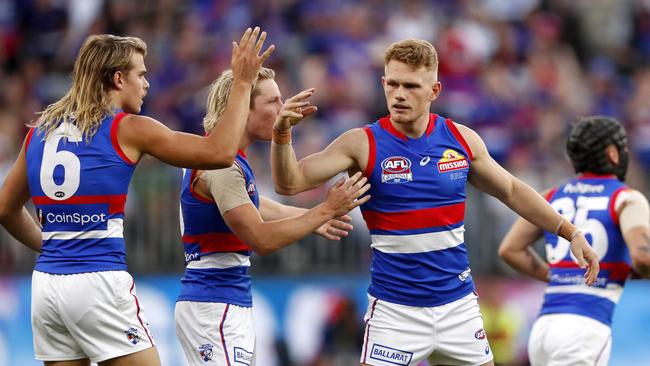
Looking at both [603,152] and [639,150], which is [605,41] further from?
[603,152]

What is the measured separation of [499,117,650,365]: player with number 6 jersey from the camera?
25.0 feet

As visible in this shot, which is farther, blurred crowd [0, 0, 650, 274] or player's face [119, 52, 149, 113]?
blurred crowd [0, 0, 650, 274]

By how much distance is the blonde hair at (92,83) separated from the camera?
613cm

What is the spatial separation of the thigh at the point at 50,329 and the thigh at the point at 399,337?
63.4 inches

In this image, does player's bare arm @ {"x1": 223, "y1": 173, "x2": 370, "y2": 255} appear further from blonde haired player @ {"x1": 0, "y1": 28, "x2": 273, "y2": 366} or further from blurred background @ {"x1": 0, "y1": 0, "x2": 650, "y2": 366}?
blurred background @ {"x1": 0, "y1": 0, "x2": 650, "y2": 366}

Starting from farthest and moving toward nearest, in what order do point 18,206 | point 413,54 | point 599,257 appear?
1. point 599,257
2. point 413,54
3. point 18,206

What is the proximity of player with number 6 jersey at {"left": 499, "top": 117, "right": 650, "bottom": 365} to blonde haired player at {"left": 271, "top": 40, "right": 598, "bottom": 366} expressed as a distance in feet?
3.55

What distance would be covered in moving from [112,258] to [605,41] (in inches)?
513

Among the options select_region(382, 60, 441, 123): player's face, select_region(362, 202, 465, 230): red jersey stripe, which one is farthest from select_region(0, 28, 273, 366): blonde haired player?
select_region(362, 202, 465, 230): red jersey stripe

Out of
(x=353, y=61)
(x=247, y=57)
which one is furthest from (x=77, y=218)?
(x=353, y=61)

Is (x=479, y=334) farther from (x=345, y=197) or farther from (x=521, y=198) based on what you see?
(x=345, y=197)

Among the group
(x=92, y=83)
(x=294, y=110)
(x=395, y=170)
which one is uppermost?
(x=92, y=83)

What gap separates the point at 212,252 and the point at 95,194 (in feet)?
3.20

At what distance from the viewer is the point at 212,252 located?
677 centimetres
